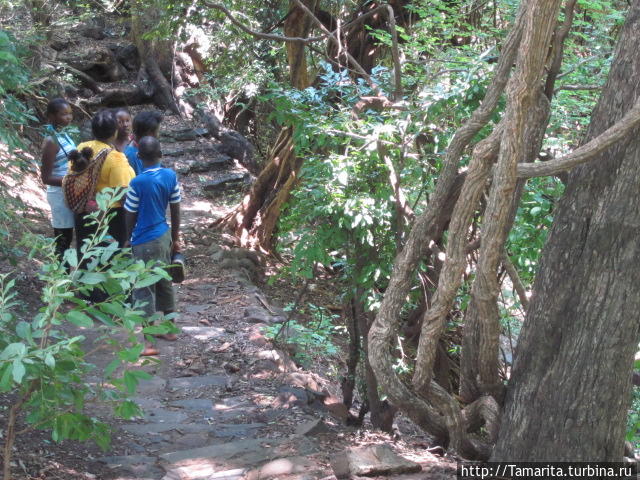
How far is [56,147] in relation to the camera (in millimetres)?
6320

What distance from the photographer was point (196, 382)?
5941mm

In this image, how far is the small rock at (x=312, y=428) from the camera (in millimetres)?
4844

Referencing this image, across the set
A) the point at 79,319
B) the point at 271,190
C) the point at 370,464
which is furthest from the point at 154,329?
the point at 271,190

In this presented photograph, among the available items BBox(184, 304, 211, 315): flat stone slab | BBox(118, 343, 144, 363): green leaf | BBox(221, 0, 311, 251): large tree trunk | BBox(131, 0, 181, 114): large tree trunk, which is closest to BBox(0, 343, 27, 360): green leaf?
BBox(118, 343, 144, 363): green leaf

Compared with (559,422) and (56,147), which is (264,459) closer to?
(559,422)

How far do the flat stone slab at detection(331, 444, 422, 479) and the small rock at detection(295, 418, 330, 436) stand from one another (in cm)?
70

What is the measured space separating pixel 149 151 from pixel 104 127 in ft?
2.80

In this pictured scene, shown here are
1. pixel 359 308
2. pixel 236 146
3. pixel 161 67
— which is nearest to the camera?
pixel 359 308

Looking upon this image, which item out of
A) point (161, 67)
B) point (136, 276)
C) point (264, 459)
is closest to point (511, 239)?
point (264, 459)

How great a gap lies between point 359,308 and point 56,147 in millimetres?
3112

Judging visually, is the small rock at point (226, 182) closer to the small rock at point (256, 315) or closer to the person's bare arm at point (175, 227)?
the small rock at point (256, 315)

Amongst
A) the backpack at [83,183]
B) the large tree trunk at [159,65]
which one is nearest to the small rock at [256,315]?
the backpack at [83,183]

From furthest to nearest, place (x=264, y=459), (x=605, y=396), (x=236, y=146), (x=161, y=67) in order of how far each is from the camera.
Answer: (x=161, y=67) → (x=236, y=146) → (x=264, y=459) → (x=605, y=396)

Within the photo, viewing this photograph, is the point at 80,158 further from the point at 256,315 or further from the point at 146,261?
the point at 256,315
